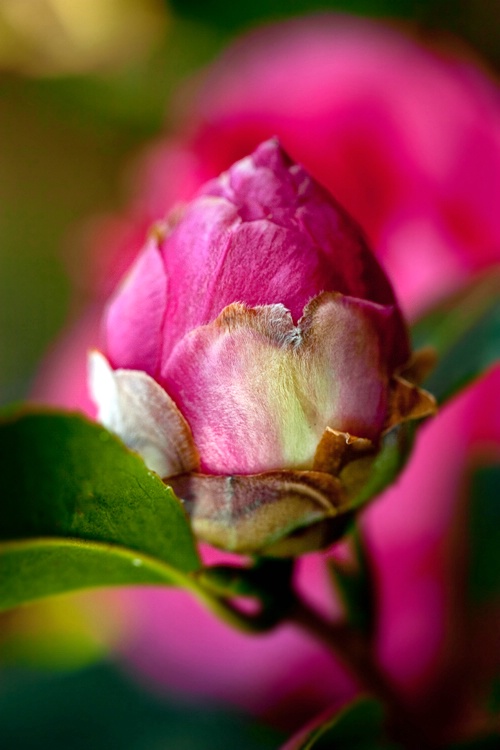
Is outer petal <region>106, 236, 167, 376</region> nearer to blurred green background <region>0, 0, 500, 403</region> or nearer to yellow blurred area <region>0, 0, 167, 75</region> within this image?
blurred green background <region>0, 0, 500, 403</region>

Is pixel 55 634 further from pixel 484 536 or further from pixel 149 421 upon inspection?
pixel 149 421

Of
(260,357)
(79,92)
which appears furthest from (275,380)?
(79,92)

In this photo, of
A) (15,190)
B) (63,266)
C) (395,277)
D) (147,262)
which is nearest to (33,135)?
(15,190)

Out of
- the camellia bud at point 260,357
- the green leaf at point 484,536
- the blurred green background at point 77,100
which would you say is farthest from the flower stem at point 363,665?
the blurred green background at point 77,100

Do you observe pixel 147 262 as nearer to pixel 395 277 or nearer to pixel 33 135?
pixel 395 277

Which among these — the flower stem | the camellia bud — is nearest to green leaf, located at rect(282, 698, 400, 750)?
the flower stem

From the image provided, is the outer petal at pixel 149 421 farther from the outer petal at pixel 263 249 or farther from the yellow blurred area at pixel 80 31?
the yellow blurred area at pixel 80 31
